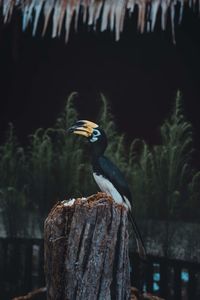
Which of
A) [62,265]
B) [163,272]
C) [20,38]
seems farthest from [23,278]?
[62,265]

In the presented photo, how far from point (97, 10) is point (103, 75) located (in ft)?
2.09

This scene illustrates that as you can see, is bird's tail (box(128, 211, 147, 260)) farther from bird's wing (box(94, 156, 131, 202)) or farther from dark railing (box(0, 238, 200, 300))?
bird's wing (box(94, 156, 131, 202))

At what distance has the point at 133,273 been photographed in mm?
4879

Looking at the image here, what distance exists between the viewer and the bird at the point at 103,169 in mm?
4520

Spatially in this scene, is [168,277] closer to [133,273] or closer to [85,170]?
[133,273]

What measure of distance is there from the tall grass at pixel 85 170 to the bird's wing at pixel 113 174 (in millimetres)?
367

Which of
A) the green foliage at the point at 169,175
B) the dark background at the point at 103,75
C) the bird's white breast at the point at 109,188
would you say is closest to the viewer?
the bird's white breast at the point at 109,188

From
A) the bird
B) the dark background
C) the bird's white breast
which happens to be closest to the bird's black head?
Answer: the bird

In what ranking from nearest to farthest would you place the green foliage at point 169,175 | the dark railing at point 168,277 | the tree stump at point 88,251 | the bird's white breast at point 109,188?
the tree stump at point 88,251
the bird's white breast at point 109,188
the dark railing at point 168,277
the green foliage at point 169,175

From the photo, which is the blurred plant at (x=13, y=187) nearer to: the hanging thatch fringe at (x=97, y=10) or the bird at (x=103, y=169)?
the bird at (x=103, y=169)

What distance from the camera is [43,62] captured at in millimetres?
5434

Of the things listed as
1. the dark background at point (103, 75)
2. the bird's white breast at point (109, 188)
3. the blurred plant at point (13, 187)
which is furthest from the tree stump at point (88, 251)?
the blurred plant at point (13, 187)

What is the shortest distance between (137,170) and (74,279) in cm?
226

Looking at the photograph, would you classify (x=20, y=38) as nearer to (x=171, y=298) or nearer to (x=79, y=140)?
(x=79, y=140)
